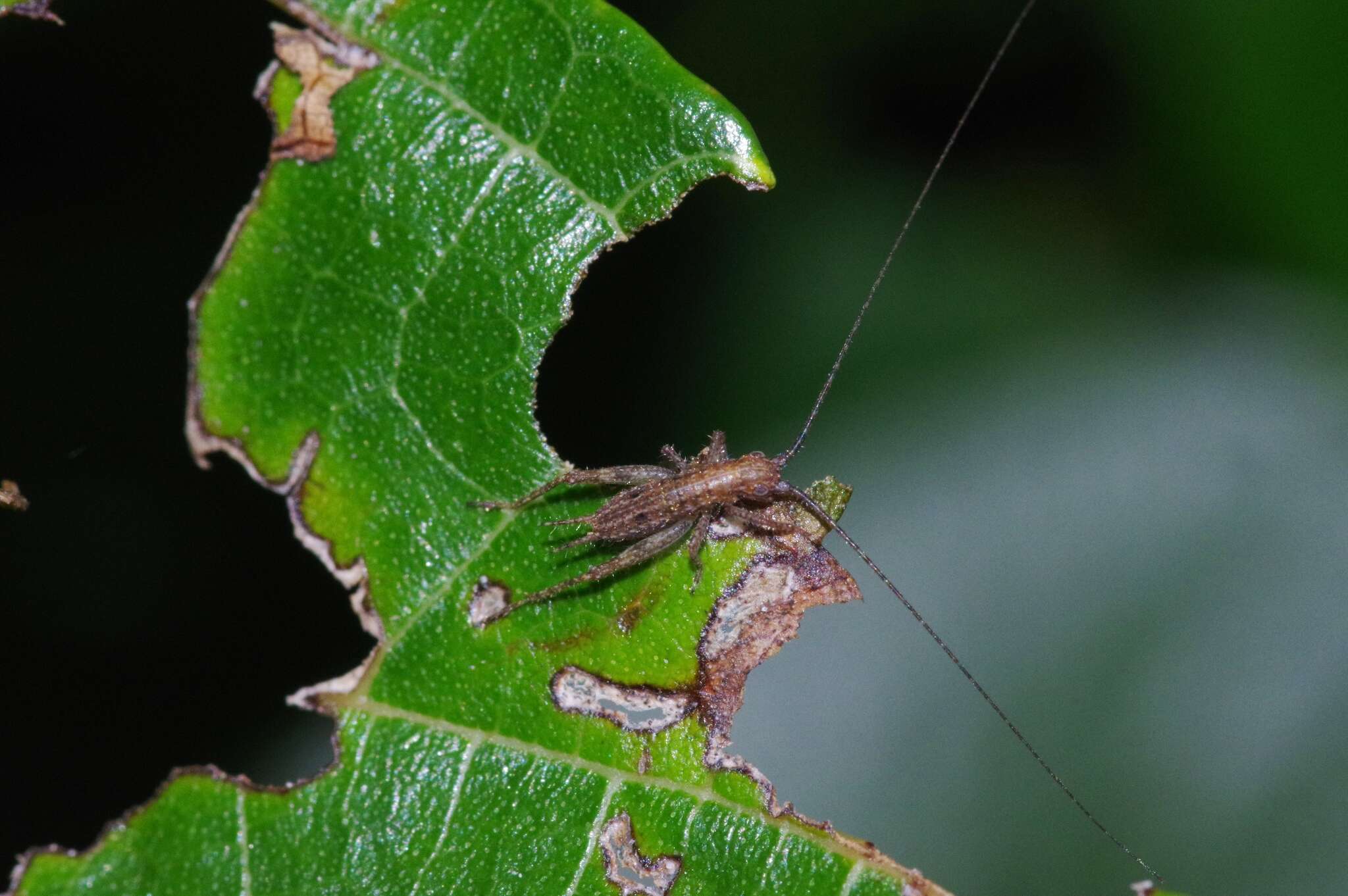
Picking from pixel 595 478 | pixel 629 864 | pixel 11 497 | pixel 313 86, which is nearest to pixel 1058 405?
pixel 595 478

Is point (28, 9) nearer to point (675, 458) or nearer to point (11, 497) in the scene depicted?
point (11, 497)

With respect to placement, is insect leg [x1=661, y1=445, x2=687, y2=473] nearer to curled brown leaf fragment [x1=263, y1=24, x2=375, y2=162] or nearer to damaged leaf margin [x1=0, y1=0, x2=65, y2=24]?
curled brown leaf fragment [x1=263, y1=24, x2=375, y2=162]

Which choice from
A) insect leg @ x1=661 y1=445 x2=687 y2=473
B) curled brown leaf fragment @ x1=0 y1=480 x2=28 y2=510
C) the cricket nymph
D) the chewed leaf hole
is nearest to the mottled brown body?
the cricket nymph

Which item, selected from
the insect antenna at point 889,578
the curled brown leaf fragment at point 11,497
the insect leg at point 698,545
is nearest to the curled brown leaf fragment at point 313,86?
the curled brown leaf fragment at point 11,497

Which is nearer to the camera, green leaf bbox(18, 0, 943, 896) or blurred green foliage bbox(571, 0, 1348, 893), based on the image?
green leaf bbox(18, 0, 943, 896)

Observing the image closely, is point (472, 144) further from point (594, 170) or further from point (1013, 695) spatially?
point (1013, 695)

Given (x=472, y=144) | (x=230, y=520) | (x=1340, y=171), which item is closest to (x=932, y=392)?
(x=1340, y=171)
